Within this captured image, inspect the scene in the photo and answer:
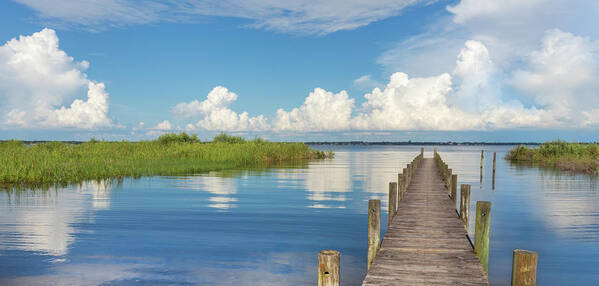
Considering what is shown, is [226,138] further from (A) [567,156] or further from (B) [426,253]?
(B) [426,253]

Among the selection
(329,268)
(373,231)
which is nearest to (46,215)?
(373,231)

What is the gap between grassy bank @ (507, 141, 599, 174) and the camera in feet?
134

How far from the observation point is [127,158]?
123 ft

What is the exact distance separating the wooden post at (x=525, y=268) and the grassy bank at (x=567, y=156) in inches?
1609

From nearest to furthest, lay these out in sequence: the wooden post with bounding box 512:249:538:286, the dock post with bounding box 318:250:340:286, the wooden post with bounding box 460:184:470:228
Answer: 1. the wooden post with bounding box 512:249:538:286
2. the dock post with bounding box 318:250:340:286
3. the wooden post with bounding box 460:184:470:228

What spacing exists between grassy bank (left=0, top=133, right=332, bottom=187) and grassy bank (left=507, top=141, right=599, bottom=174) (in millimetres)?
32681

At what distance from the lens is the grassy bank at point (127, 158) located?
24.8 m

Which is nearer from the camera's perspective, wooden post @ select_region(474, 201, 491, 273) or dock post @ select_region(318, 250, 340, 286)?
dock post @ select_region(318, 250, 340, 286)

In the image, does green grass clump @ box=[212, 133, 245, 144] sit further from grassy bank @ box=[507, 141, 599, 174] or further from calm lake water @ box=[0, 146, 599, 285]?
grassy bank @ box=[507, 141, 599, 174]

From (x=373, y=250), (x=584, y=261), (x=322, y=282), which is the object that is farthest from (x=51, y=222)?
(x=584, y=261)

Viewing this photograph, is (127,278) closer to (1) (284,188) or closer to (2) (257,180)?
(1) (284,188)

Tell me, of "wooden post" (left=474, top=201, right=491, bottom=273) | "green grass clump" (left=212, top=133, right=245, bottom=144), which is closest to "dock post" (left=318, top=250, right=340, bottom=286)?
"wooden post" (left=474, top=201, right=491, bottom=273)

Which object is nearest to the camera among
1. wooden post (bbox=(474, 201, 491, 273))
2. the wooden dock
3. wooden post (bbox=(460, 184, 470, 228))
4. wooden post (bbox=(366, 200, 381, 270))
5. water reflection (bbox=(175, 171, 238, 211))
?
the wooden dock

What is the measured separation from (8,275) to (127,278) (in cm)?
296
